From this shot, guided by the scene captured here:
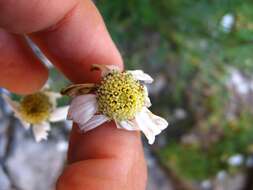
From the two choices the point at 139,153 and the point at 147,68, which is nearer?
the point at 139,153

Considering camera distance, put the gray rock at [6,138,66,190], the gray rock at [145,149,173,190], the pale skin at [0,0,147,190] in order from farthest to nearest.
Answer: the gray rock at [145,149,173,190], the gray rock at [6,138,66,190], the pale skin at [0,0,147,190]

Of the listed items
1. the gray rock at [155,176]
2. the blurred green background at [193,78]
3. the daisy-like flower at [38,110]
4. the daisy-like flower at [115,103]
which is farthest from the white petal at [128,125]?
the gray rock at [155,176]

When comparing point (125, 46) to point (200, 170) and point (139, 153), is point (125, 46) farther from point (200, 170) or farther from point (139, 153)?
point (139, 153)

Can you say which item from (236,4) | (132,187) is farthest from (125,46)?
(132,187)

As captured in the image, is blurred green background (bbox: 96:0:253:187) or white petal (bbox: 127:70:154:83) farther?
blurred green background (bbox: 96:0:253:187)

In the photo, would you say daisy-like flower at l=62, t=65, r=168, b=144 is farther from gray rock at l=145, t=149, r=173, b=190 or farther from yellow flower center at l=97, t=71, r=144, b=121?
gray rock at l=145, t=149, r=173, b=190

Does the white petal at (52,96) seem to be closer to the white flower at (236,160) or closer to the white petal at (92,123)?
the white petal at (92,123)

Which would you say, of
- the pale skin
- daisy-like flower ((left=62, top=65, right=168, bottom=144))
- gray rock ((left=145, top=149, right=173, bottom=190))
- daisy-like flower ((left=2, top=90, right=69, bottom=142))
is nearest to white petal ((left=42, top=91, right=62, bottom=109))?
daisy-like flower ((left=2, top=90, right=69, bottom=142))

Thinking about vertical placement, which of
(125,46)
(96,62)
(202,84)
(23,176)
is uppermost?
(96,62)
